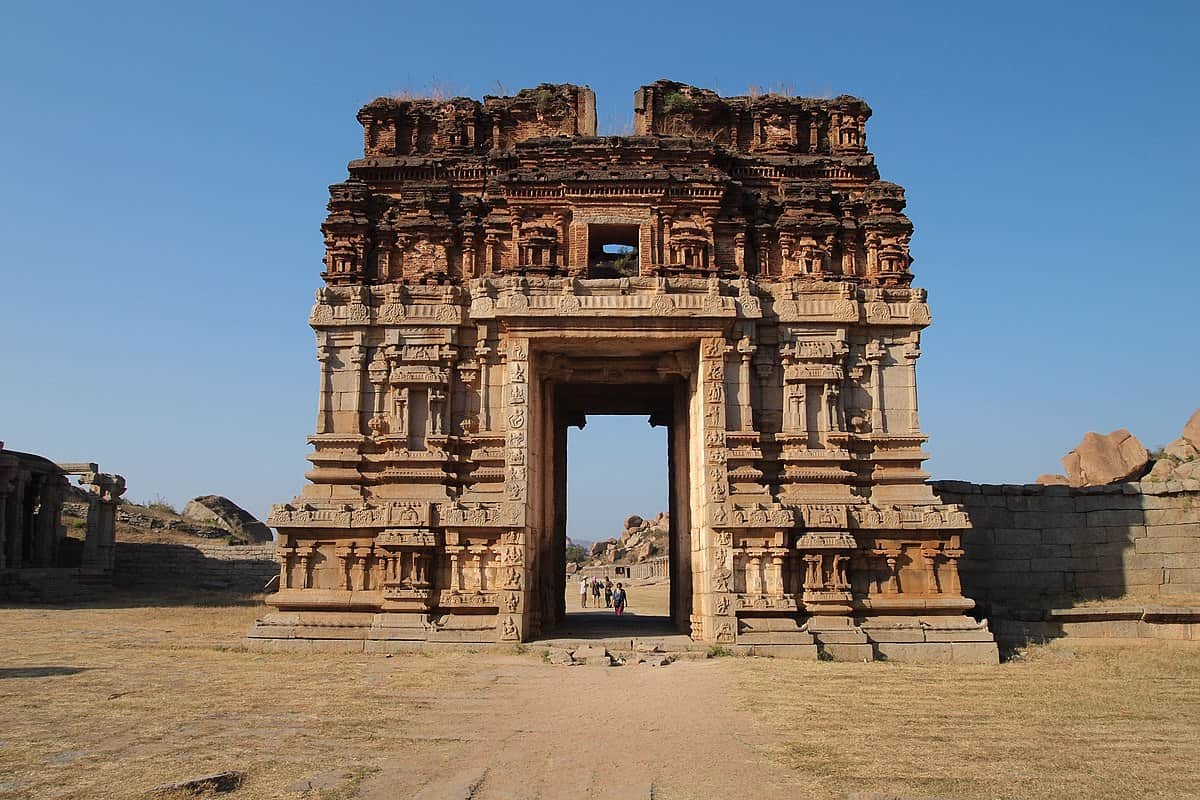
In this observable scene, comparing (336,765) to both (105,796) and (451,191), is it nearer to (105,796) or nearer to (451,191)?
(105,796)

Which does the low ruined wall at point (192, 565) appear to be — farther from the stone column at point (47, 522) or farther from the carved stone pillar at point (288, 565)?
the carved stone pillar at point (288, 565)

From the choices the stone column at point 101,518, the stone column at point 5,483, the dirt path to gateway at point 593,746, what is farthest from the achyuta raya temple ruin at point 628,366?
the stone column at point 101,518

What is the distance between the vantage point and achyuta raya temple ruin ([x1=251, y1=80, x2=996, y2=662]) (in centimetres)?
1477

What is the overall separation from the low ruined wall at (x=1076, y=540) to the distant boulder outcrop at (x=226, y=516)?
36681 millimetres

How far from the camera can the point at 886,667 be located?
13461 mm

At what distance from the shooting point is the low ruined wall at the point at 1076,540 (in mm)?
17812

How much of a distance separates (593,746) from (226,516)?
144 ft

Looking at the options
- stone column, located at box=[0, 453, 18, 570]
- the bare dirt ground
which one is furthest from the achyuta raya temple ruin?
stone column, located at box=[0, 453, 18, 570]

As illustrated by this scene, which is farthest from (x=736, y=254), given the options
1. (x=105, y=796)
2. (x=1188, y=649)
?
(x=105, y=796)

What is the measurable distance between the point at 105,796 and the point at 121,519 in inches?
1546

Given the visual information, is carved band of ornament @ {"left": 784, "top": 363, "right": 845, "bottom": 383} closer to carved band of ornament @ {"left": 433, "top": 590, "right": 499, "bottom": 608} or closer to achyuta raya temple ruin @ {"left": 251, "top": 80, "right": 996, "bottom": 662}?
achyuta raya temple ruin @ {"left": 251, "top": 80, "right": 996, "bottom": 662}

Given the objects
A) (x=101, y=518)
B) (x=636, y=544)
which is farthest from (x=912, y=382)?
(x=636, y=544)

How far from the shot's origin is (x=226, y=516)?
47.2 m

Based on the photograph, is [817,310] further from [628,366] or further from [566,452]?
[566,452]
